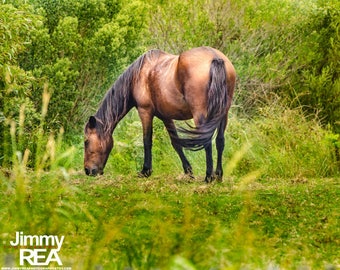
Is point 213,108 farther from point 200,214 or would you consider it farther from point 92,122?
point 92,122

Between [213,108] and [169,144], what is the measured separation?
346cm

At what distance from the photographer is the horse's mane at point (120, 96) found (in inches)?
347

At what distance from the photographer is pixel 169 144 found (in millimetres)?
11328

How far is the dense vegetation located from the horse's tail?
52 cm

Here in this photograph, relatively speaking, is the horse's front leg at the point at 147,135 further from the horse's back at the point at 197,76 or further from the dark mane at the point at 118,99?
the horse's back at the point at 197,76

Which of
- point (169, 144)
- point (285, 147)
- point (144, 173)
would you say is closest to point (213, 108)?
point (144, 173)

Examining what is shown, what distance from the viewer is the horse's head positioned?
8836mm

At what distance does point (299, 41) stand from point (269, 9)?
860 mm

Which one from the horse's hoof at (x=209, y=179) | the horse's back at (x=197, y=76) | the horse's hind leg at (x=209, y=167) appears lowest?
the horse's hoof at (x=209, y=179)

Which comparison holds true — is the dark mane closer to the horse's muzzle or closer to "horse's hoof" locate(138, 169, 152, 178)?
the horse's muzzle

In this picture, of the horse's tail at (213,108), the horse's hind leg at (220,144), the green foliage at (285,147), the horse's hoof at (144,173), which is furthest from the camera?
the green foliage at (285,147)

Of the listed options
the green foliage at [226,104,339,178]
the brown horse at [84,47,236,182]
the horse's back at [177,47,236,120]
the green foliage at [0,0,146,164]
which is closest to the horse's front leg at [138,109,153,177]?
the brown horse at [84,47,236,182]

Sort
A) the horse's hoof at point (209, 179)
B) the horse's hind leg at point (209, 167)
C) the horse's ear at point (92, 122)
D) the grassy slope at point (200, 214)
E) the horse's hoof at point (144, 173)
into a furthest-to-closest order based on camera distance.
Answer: the horse's hoof at point (144, 173)
the horse's ear at point (92, 122)
the horse's hoof at point (209, 179)
the horse's hind leg at point (209, 167)
the grassy slope at point (200, 214)

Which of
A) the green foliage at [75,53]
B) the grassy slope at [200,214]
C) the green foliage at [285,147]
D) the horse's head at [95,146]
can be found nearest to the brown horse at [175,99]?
the horse's head at [95,146]
